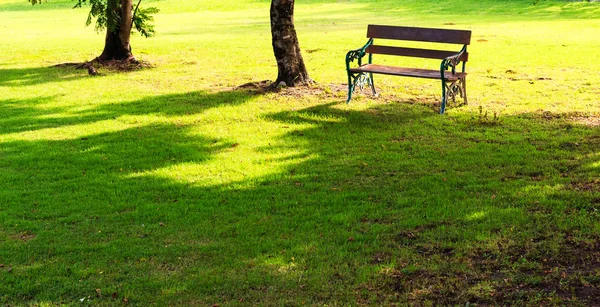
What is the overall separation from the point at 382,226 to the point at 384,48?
6475mm

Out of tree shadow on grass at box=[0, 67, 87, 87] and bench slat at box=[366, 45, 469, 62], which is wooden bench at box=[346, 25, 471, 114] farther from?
tree shadow on grass at box=[0, 67, 87, 87]

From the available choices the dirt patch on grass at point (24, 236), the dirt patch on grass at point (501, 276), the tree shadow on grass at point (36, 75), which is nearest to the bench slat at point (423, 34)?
the dirt patch on grass at point (501, 276)

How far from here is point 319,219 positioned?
650cm

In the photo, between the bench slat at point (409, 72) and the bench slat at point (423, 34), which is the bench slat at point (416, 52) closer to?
the bench slat at point (423, 34)

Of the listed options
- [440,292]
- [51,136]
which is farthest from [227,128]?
[440,292]

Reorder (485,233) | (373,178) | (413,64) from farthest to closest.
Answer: (413,64), (373,178), (485,233)

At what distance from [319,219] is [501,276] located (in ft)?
6.05

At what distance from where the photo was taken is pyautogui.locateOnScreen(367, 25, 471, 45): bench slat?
1140 cm

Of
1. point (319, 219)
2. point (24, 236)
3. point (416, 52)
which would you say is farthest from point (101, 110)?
point (319, 219)

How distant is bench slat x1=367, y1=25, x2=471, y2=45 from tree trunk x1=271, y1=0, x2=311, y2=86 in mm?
1352

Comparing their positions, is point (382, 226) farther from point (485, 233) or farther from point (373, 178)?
point (373, 178)

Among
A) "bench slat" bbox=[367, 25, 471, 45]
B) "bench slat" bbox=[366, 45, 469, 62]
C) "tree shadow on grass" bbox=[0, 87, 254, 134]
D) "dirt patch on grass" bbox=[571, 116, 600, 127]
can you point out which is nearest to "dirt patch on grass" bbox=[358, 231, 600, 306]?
"dirt patch on grass" bbox=[571, 116, 600, 127]

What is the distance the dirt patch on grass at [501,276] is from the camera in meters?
4.86

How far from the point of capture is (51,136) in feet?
32.6
